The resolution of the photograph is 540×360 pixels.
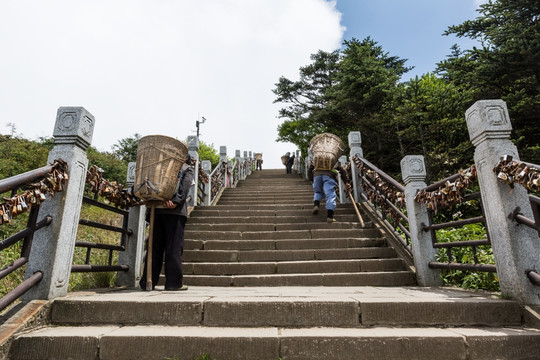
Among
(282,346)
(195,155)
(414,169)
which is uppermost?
(195,155)

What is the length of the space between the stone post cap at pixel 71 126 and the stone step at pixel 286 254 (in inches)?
107

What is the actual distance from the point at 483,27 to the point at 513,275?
403 inches

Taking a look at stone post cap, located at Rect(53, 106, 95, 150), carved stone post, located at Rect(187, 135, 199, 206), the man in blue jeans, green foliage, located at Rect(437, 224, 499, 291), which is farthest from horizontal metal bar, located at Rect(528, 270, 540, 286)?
carved stone post, located at Rect(187, 135, 199, 206)

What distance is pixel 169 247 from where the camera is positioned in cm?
350

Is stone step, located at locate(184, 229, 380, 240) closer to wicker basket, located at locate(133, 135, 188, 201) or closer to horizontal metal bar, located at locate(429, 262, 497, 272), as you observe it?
horizontal metal bar, located at locate(429, 262, 497, 272)

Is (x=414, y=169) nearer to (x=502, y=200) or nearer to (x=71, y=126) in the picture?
(x=502, y=200)

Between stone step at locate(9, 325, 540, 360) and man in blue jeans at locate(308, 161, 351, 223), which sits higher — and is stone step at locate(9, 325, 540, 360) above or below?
below

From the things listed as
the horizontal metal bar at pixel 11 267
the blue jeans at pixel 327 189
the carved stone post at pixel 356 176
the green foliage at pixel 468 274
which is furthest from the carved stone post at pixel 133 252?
the carved stone post at pixel 356 176

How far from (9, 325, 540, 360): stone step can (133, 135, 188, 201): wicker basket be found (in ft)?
4.65

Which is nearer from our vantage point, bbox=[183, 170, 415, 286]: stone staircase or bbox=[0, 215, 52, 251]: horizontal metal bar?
bbox=[0, 215, 52, 251]: horizontal metal bar

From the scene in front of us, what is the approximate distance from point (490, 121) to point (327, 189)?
139 inches

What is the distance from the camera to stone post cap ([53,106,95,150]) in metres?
2.92

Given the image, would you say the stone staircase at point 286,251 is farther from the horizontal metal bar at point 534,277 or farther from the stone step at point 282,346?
the stone step at point 282,346

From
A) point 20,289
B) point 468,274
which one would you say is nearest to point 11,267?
point 20,289
